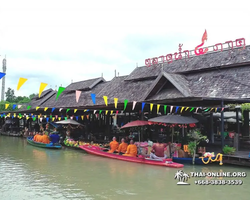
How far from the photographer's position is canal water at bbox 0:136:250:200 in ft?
24.0

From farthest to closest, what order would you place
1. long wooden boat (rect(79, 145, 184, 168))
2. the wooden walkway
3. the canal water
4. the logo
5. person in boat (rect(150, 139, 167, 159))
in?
person in boat (rect(150, 139, 167, 159))
long wooden boat (rect(79, 145, 184, 168))
the wooden walkway
the logo
the canal water

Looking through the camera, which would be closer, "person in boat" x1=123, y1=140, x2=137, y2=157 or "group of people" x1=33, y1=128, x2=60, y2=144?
"person in boat" x1=123, y1=140, x2=137, y2=157

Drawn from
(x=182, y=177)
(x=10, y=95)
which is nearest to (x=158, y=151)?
(x=182, y=177)

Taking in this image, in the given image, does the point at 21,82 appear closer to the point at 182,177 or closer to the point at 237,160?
the point at 182,177

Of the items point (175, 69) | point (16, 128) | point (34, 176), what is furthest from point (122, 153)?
point (16, 128)

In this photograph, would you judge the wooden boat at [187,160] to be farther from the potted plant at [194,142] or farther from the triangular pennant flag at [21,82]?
the triangular pennant flag at [21,82]

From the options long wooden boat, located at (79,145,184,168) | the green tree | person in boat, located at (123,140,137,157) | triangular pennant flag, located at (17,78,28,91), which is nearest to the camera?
triangular pennant flag, located at (17,78,28,91)

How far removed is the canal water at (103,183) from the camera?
287 inches

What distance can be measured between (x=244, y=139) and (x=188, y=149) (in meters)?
5.12

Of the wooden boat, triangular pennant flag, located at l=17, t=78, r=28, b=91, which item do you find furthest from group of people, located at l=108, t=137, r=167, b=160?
triangular pennant flag, located at l=17, t=78, r=28, b=91

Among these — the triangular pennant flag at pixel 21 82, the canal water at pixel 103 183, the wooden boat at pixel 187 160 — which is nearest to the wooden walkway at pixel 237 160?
the canal water at pixel 103 183

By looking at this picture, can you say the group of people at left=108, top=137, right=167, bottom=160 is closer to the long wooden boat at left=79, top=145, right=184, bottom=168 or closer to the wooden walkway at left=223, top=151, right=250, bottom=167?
the long wooden boat at left=79, top=145, right=184, bottom=168

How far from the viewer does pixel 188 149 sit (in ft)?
38.5

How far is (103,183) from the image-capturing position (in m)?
8.62
